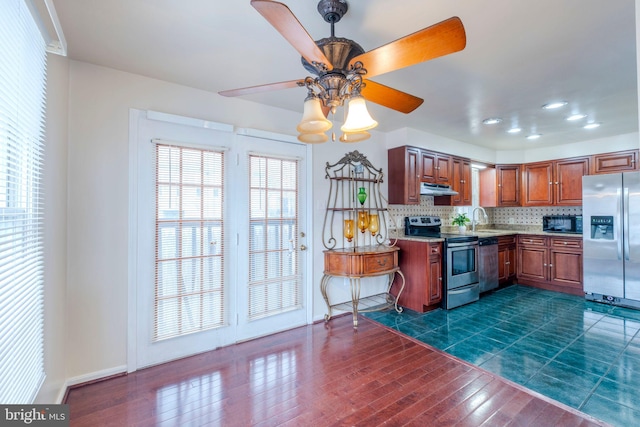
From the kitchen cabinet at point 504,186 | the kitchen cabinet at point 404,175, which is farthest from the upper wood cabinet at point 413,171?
the kitchen cabinet at point 504,186

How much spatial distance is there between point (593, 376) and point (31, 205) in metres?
3.93

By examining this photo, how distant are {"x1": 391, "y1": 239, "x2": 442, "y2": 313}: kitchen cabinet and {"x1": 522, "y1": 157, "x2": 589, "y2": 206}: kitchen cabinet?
270 centimetres

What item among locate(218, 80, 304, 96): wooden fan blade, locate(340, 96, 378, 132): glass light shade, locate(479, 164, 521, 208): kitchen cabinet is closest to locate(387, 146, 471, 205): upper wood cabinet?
locate(479, 164, 521, 208): kitchen cabinet

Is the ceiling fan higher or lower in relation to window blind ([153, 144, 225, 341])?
higher

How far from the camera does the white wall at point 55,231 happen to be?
1.69 meters

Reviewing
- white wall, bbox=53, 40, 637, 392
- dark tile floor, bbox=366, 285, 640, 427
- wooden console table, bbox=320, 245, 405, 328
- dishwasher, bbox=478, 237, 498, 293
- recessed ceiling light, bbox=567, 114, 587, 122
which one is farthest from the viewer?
dishwasher, bbox=478, 237, 498, 293

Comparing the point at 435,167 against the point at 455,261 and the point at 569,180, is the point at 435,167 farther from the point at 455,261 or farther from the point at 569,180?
the point at 569,180

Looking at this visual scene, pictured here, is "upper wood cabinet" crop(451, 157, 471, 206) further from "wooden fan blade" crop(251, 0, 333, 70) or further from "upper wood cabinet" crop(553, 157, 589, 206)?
"wooden fan blade" crop(251, 0, 333, 70)

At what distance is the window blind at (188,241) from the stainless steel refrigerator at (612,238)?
508 cm

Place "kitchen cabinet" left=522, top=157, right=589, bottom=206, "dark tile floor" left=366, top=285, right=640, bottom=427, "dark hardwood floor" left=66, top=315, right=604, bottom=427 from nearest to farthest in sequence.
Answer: "dark hardwood floor" left=66, top=315, right=604, bottom=427 < "dark tile floor" left=366, top=285, right=640, bottom=427 < "kitchen cabinet" left=522, top=157, right=589, bottom=206

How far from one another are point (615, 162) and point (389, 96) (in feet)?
15.7

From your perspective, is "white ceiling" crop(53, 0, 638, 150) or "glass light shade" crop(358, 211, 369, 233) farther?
"glass light shade" crop(358, 211, 369, 233)

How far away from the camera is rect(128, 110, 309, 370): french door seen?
2.37 metres

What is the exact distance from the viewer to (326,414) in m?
1.80
